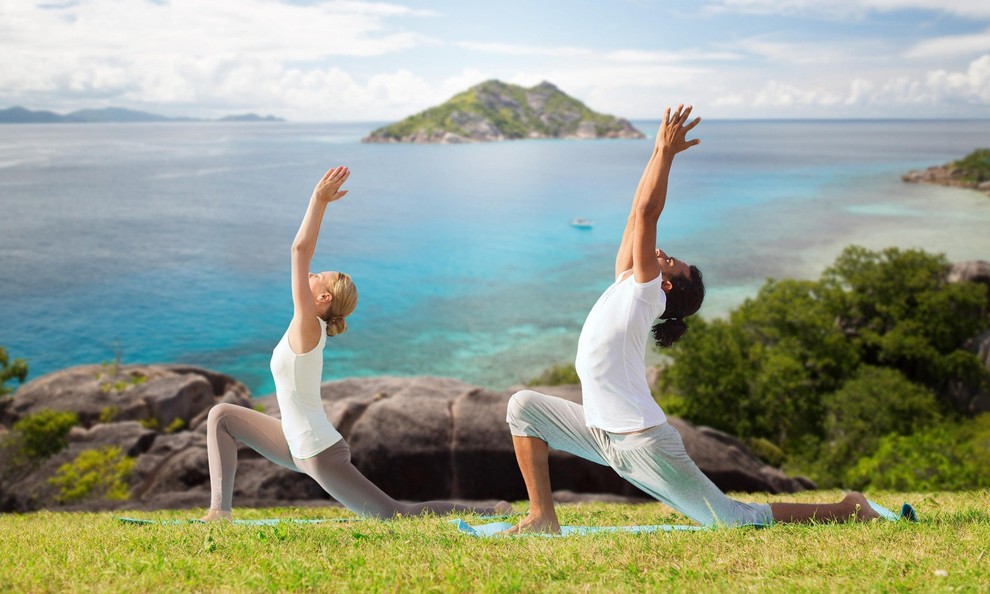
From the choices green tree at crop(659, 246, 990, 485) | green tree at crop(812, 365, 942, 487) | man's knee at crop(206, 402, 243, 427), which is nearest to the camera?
man's knee at crop(206, 402, 243, 427)

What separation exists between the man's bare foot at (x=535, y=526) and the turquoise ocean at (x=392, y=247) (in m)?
43.0

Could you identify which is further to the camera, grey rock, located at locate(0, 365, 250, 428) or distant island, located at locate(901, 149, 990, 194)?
distant island, located at locate(901, 149, 990, 194)

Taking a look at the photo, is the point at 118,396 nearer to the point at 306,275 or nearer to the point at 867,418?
A: the point at 306,275

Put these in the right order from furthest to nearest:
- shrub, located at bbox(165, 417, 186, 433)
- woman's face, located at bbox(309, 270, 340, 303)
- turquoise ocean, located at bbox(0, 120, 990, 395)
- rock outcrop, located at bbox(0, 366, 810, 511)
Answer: turquoise ocean, located at bbox(0, 120, 990, 395) < shrub, located at bbox(165, 417, 186, 433) < rock outcrop, located at bbox(0, 366, 810, 511) < woman's face, located at bbox(309, 270, 340, 303)

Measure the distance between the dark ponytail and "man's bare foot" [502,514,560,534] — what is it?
59.9 inches

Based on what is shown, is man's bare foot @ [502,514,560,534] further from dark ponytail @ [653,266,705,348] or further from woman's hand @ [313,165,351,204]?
woman's hand @ [313,165,351,204]

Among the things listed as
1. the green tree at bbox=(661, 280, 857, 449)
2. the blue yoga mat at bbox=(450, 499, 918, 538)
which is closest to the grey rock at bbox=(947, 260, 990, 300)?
the green tree at bbox=(661, 280, 857, 449)

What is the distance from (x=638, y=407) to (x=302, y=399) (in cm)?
256

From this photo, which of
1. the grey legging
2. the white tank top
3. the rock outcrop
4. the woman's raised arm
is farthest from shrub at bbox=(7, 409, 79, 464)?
the woman's raised arm

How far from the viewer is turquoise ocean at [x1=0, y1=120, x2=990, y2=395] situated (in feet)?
187

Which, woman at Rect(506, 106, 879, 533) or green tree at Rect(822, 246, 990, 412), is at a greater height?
woman at Rect(506, 106, 879, 533)

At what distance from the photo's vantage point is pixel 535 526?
5.43 meters

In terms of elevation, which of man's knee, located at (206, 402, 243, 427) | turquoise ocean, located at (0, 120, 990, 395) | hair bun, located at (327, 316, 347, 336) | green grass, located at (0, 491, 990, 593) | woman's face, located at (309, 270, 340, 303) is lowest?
turquoise ocean, located at (0, 120, 990, 395)

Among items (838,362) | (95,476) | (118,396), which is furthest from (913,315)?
(95,476)
